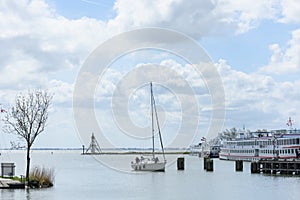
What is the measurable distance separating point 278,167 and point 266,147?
3299 centimetres

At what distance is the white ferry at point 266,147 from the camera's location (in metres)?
112

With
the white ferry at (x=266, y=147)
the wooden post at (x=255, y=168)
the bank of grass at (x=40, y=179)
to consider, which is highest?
the white ferry at (x=266, y=147)

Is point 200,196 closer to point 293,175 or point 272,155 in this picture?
point 293,175

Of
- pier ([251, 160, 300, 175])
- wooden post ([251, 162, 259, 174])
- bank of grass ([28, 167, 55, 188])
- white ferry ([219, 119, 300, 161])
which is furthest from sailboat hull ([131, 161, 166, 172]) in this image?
bank of grass ([28, 167, 55, 188])

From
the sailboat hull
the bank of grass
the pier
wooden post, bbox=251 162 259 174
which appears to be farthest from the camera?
the sailboat hull

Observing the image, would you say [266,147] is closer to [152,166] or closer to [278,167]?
[278,167]

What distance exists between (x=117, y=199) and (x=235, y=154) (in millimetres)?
113841

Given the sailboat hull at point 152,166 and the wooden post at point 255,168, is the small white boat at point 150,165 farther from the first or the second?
the wooden post at point 255,168

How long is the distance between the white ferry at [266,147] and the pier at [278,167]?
8.19 m

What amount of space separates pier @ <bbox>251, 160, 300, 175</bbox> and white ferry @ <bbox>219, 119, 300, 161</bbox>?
8.19m

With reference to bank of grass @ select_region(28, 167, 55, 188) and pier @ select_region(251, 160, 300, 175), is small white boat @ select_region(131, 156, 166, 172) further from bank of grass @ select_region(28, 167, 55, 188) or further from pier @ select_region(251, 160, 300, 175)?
bank of grass @ select_region(28, 167, 55, 188)

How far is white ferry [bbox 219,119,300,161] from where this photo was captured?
112 meters

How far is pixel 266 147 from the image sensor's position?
128125 millimetres

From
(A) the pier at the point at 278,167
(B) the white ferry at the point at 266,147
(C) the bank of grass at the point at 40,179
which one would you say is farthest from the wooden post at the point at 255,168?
(C) the bank of grass at the point at 40,179
